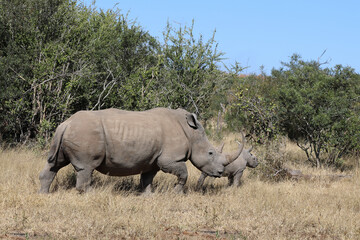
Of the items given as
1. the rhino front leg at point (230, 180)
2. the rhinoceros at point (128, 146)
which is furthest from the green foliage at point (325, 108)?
the rhinoceros at point (128, 146)

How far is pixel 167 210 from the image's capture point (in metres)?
7.58

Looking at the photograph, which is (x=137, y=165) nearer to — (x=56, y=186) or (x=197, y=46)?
(x=56, y=186)

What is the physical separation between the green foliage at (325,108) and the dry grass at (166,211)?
283 cm

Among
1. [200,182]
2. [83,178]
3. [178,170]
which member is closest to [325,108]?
[200,182]

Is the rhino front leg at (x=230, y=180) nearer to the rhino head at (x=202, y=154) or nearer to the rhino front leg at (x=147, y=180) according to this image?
the rhino head at (x=202, y=154)

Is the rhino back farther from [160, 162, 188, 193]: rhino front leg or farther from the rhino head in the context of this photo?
the rhino head

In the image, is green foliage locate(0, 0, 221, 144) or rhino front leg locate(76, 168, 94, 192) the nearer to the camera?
rhino front leg locate(76, 168, 94, 192)

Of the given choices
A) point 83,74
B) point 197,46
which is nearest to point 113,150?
point 83,74

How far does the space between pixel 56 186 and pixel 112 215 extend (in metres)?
2.31

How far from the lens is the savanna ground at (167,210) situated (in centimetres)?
629

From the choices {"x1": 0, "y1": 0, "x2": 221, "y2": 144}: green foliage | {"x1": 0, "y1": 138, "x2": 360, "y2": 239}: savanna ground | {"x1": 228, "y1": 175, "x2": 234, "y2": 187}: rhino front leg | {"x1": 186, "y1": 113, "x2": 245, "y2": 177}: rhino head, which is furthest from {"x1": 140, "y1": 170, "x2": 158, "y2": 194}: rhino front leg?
{"x1": 0, "y1": 0, "x2": 221, "y2": 144}: green foliage

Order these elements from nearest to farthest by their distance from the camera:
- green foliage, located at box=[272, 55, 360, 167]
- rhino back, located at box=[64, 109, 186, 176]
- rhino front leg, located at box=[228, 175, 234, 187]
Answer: rhino back, located at box=[64, 109, 186, 176], rhino front leg, located at box=[228, 175, 234, 187], green foliage, located at box=[272, 55, 360, 167]

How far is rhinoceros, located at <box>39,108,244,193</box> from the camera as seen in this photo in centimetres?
780

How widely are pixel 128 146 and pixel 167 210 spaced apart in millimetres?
1288
